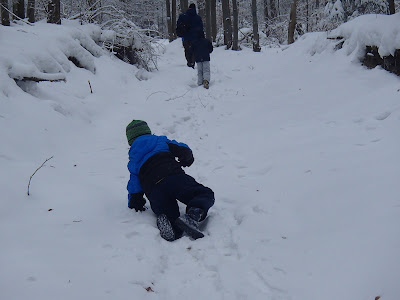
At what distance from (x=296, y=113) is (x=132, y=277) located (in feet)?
15.3

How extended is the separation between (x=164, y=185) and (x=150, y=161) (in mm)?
344

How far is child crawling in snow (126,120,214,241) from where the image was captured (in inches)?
130

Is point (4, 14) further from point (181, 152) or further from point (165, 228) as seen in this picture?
point (165, 228)

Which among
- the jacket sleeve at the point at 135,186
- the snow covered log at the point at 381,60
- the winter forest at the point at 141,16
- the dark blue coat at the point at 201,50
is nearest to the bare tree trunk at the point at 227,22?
the winter forest at the point at 141,16

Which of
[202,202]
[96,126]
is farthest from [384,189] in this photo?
[96,126]

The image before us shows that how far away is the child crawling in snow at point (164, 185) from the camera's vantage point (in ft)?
10.8

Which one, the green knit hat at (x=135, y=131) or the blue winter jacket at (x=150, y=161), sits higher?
the green knit hat at (x=135, y=131)

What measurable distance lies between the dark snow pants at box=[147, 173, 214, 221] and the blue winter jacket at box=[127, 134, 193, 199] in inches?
3.7

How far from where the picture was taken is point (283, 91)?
304 inches

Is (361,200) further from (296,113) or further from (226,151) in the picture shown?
(296,113)

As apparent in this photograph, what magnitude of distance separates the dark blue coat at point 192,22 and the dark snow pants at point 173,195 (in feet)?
22.7

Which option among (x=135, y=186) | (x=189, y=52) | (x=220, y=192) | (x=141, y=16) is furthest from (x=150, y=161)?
(x=141, y=16)

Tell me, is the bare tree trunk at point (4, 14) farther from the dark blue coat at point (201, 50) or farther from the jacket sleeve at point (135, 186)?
the jacket sleeve at point (135, 186)

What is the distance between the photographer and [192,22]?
948cm
